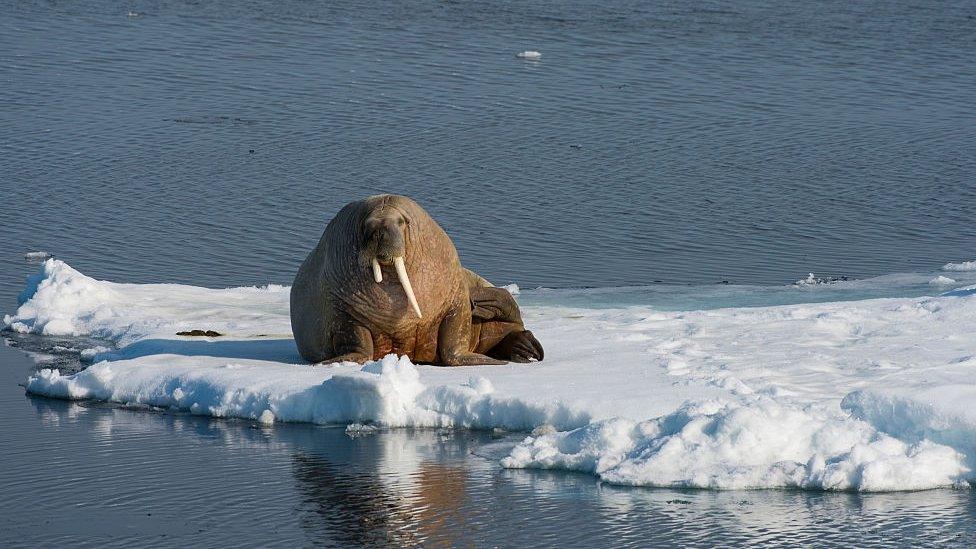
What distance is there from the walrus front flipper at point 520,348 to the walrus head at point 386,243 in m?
0.73

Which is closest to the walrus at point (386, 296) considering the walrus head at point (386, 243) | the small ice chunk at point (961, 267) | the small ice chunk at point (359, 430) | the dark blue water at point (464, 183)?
the walrus head at point (386, 243)

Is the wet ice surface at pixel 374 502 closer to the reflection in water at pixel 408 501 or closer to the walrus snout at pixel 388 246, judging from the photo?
the reflection in water at pixel 408 501

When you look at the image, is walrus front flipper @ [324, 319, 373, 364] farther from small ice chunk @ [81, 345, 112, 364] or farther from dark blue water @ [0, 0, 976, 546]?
small ice chunk @ [81, 345, 112, 364]

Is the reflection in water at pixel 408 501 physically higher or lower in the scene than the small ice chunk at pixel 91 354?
lower

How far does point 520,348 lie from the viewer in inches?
364

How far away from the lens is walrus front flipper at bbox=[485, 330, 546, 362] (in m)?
9.17

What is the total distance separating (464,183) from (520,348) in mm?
8249

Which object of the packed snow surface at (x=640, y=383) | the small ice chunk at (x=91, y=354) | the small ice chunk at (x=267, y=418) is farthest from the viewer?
the small ice chunk at (x=91, y=354)

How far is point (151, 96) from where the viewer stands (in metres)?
21.6

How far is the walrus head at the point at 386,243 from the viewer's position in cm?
866

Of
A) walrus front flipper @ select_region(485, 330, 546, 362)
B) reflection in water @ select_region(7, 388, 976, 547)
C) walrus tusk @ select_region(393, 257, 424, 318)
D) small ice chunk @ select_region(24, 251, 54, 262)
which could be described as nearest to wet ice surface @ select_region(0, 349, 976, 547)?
reflection in water @ select_region(7, 388, 976, 547)

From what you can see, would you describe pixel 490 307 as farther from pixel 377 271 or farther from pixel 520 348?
pixel 377 271

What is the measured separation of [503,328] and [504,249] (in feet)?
16.8

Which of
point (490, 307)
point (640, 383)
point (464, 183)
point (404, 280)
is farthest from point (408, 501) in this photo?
point (464, 183)
